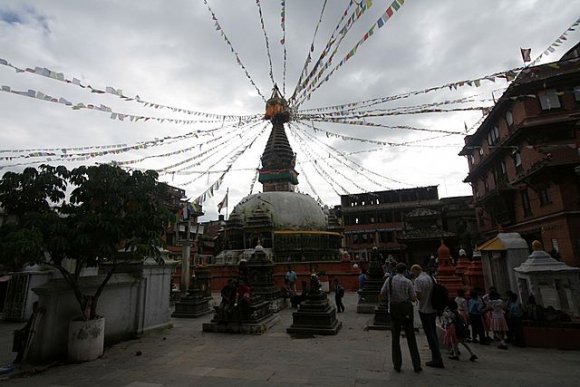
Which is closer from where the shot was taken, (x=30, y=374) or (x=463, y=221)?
(x=30, y=374)

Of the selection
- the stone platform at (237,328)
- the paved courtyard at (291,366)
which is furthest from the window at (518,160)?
the stone platform at (237,328)

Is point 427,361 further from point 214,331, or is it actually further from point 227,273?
point 227,273

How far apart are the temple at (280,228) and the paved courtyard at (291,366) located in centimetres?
1697

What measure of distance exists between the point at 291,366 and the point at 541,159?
2067 cm

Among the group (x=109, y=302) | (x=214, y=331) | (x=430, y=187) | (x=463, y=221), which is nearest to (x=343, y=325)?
(x=214, y=331)

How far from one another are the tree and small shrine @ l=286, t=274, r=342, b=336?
487 cm

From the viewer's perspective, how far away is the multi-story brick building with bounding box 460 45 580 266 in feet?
57.9

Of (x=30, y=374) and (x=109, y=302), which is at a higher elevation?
(x=109, y=302)

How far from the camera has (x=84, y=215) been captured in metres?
7.39

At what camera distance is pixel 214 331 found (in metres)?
10.2

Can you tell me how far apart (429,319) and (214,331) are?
6688mm

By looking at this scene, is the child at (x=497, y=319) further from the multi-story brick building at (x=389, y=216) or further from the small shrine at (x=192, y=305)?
the multi-story brick building at (x=389, y=216)

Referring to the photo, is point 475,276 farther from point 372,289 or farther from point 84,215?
point 84,215

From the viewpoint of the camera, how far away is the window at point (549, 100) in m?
20.3
